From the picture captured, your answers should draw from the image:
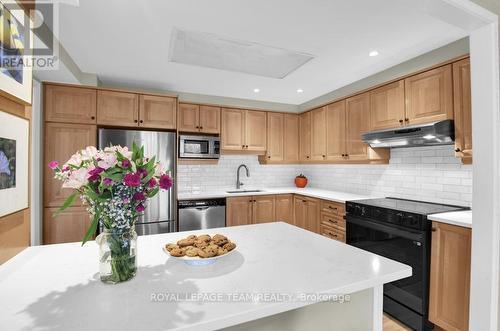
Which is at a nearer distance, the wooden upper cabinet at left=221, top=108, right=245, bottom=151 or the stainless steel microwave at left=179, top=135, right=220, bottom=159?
the stainless steel microwave at left=179, top=135, right=220, bottom=159

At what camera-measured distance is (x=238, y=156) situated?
432 centimetres

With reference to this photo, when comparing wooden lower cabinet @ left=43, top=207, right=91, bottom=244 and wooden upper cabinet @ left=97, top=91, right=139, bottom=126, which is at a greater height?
wooden upper cabinet @ left=97, top=91, right=139, bottom=126

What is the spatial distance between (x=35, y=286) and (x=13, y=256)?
38 cm

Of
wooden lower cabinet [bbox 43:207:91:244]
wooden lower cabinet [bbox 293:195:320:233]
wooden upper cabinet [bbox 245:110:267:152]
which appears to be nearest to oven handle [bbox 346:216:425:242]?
wooden lower cabinet [bbox 293:195:320:233]

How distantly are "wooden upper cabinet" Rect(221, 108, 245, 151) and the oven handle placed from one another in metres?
Result: 2.03

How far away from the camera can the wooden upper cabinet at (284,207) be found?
3904mm

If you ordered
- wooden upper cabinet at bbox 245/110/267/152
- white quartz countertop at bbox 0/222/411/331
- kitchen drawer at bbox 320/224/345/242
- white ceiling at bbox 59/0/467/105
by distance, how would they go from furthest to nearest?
wooden upper cabinet at bbox 245/110/267/152
kitchen drawer at bbox 320/224/345/242
white ceiling at bbox 59/0/467/105
white quartz countertop at bbox 0/222/411/331

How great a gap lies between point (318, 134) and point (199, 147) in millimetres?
1874

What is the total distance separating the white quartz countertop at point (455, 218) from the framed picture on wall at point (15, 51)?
2.70 meters

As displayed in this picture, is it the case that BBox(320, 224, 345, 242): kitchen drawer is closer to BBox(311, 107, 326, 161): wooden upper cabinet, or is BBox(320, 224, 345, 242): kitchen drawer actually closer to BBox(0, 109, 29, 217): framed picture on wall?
BBox(311, 107, 326, 161): wooden upper cabinet

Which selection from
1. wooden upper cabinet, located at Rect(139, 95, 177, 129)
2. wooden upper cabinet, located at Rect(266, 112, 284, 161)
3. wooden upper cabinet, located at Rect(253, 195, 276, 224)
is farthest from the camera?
wooden upper cabinet, located at Rect(266, 112, 284, 161)

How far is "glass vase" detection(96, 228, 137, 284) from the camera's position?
2.87 feet

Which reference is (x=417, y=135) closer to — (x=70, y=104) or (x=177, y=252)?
(x=177, y=252)

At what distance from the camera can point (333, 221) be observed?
10.2 feet
